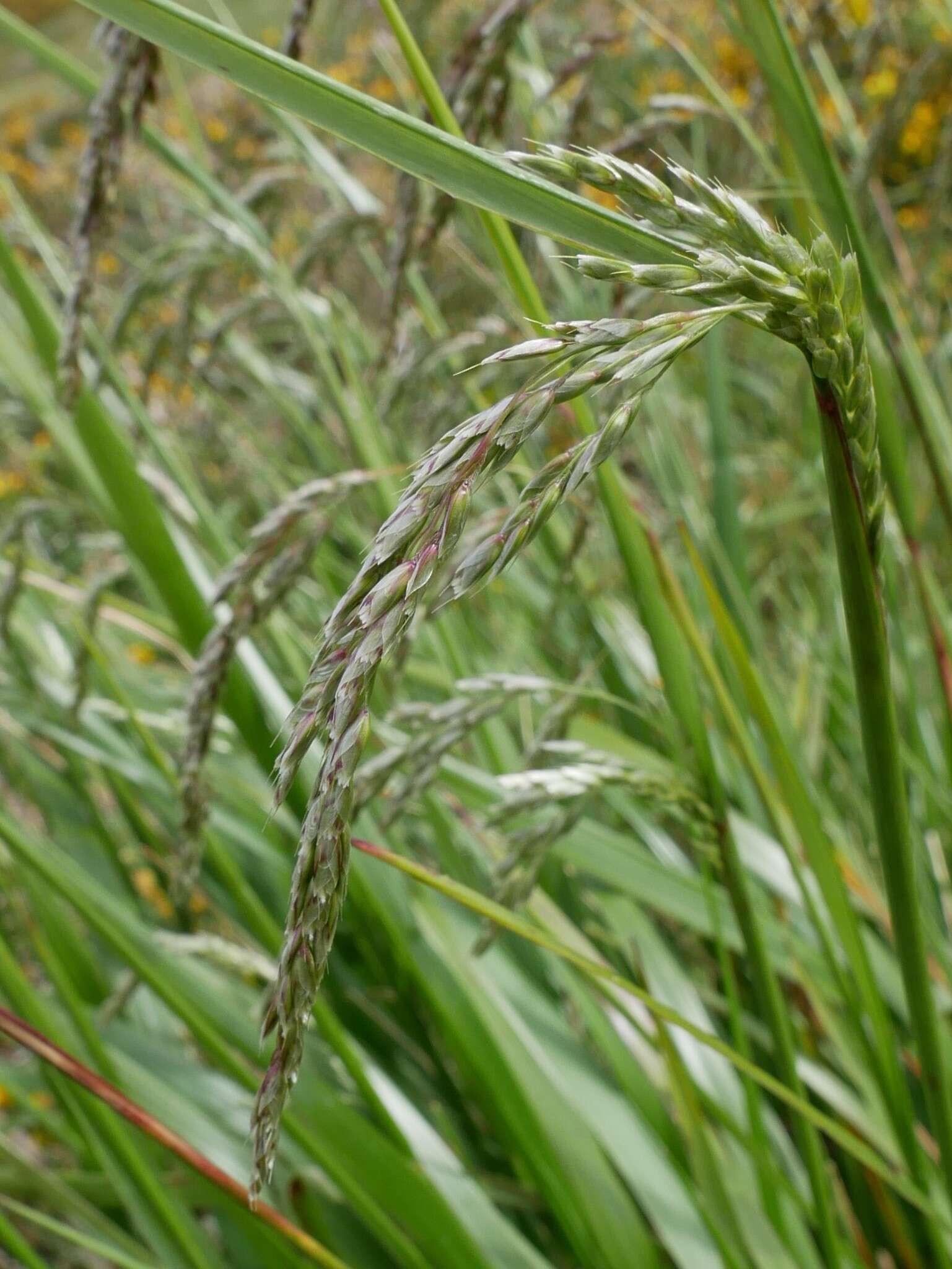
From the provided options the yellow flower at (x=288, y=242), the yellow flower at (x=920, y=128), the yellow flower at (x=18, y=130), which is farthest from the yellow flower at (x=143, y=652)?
the yellow flower at (x=18, y=130)

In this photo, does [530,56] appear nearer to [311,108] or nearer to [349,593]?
[311,108]

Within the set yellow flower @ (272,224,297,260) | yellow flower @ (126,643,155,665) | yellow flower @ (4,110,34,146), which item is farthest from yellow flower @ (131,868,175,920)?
yellow flower @ (4,110,34,146)

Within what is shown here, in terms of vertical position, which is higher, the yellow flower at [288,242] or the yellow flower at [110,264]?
the yellow flower at [110,264]

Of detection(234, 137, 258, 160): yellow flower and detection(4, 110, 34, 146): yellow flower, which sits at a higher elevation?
detection(4, 110, 34, 146): yellow flower

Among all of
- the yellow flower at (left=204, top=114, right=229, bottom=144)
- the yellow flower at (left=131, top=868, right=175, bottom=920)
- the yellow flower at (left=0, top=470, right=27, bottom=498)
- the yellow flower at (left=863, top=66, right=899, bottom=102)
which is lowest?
the yellow flower at (left=131, top=868, right=175, bottom=920)

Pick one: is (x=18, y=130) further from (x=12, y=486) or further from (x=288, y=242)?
(x=12, y=486)

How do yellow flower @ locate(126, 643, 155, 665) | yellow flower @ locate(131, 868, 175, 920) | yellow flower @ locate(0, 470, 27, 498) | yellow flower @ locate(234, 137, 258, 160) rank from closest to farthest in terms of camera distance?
yellow flower @ locate(131, 868, 175, 920)
yellow flower @ locate(126, 643, 155, 665)
yellow flower @ locate(0, 470, 27, 498)
yellow flower @ locate(234, 137, 258, 160)

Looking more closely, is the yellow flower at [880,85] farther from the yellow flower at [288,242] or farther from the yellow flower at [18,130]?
the yellow flower at [18,130]

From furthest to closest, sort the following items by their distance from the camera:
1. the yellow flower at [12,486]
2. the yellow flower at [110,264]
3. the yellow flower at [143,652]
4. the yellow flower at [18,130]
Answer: the yellow flower at [18,130], the yellow flower at [110,264], the yellow flower at [12,486], the yellow flower at [143,652]

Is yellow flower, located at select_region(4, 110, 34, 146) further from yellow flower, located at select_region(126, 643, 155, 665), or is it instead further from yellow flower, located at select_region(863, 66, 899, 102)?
yellow flower, located at select_region(126, 643, 155, 665)

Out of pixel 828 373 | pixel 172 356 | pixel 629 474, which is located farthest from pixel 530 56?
pixel 629 474
